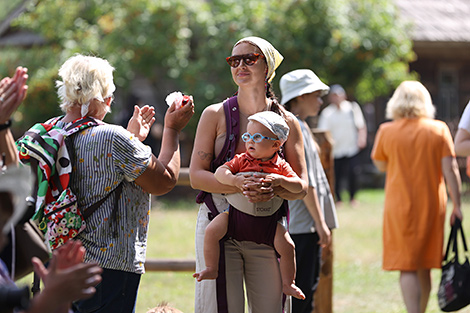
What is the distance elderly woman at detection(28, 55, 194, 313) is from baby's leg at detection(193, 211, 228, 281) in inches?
13.2

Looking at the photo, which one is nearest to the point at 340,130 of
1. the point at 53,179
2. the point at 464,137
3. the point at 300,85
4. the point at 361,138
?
the point at 361,138

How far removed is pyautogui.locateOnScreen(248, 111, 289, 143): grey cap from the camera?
3.53 meters

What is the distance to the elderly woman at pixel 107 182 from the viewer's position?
138 inches

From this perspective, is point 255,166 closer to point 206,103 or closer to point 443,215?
point 443,215

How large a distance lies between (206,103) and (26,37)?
679 cm

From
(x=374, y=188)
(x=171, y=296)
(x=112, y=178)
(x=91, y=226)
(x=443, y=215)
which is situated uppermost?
(x=112, y=178)

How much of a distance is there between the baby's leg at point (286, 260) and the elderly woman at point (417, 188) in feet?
7.43

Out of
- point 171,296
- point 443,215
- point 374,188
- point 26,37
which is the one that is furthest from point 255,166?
point 26,37

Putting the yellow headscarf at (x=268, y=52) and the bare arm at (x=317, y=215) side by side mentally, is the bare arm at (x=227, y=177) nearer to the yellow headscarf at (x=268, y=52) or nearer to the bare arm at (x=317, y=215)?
the yellow headscarf at (x=268, y=52)

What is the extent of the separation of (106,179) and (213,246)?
2.10 ft

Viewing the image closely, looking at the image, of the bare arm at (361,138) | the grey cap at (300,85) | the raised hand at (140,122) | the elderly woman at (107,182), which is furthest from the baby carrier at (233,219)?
the bare arm at (361,138)

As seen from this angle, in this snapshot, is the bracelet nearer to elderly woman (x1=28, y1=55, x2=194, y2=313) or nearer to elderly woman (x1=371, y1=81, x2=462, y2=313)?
elderly woman (x1=28, y1=55, x2=194, y2=313)

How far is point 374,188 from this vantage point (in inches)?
701

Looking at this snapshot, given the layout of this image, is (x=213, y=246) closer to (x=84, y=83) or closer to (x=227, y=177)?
(x=227, y=177)
